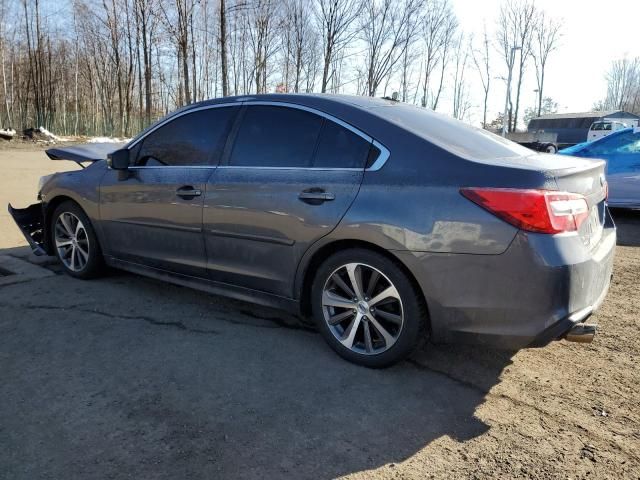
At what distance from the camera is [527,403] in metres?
2.77

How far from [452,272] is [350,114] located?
3.95 feet

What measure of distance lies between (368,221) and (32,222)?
13.5 ft

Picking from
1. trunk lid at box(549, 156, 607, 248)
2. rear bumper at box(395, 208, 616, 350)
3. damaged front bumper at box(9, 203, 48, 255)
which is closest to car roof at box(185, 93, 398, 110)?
rear bumper at box(395, 208, 616, 350)

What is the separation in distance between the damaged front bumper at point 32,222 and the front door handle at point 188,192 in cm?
214

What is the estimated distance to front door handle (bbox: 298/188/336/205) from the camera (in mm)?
3113

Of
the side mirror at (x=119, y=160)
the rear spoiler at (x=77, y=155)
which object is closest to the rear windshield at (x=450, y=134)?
the side mirror at (x=119, y=160)

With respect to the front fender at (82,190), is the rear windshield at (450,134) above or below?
above

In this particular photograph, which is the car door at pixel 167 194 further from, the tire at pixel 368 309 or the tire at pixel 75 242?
the tire at pixel 368 309

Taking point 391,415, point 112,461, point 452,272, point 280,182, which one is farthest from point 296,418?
point 280,182

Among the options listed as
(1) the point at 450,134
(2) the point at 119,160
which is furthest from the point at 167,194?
(1) the point at 450,134

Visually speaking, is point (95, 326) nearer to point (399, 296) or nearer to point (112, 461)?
point (112, 461)

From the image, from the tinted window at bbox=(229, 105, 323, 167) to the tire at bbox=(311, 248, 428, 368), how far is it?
2.41 feet

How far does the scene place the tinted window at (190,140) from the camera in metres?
3.84

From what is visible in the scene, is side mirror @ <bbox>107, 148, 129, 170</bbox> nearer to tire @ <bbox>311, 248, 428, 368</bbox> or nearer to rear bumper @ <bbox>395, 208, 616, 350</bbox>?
tire @ <bbox>311, 248, 428, 368</bbox>
